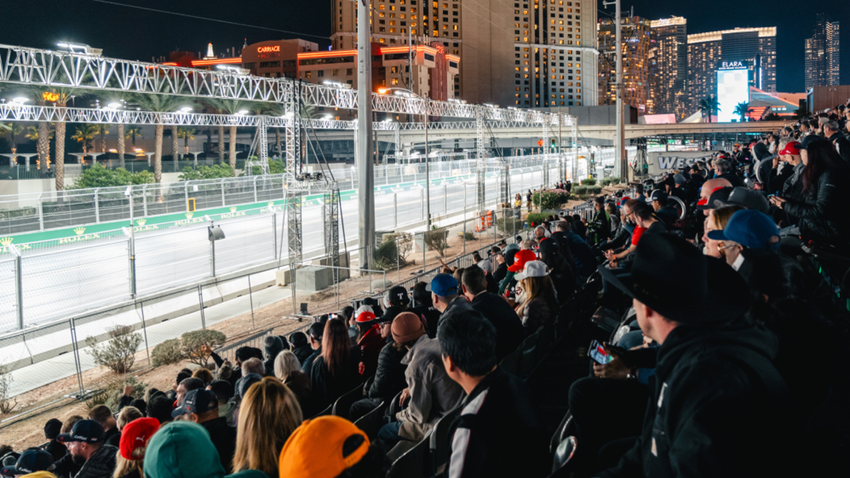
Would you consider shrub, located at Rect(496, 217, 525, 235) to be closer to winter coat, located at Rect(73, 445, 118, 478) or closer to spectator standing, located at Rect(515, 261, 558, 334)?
spectator standing, located at Rect(515, 261, 558, 334)

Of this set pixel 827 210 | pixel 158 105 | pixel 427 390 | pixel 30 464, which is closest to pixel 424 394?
pixel 427 390

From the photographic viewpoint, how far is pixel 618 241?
9.87 metres

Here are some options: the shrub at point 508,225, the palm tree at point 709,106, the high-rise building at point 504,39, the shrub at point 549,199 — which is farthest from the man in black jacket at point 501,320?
the high-rise building at point 504,39

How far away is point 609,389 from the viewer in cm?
309

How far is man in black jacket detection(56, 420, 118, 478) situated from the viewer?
177 inches

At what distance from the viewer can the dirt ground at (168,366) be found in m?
9.88

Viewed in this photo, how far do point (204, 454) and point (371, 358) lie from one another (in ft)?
10.6

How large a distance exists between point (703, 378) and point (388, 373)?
3456 millimetres

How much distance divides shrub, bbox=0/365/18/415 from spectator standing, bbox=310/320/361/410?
7.91m

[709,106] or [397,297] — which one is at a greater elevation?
[709,106]

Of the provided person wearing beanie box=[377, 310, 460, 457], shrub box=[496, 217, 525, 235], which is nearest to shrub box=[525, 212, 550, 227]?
shrub box=[496, 217, 525, 235]

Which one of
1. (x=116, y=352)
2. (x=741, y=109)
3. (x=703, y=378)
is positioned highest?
(x=741, y=109)

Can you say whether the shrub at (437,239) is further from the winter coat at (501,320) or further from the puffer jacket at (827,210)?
the winter coat at (501,320)

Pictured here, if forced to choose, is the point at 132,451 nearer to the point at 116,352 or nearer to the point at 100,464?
the point at 100,464
